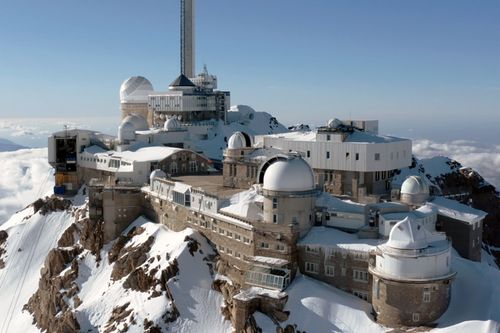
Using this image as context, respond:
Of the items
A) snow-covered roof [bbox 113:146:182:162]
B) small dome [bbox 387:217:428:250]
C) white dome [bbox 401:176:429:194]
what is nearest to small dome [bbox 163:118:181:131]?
snow-covered roof [bbox 113:146:182:162]

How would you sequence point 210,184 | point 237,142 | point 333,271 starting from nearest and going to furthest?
point 333,271
point 237,142
point 210,184

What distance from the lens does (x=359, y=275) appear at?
173 ft

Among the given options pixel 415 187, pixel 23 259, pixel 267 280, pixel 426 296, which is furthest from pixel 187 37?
pixel 426 296

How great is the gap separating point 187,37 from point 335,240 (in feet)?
327

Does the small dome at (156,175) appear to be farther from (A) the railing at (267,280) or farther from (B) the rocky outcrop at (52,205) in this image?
(A) the railing at (267,280)

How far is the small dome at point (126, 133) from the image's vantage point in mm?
98312

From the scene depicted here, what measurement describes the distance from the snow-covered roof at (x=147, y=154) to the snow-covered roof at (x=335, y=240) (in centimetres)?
3517

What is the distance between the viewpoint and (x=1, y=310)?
8056 cm

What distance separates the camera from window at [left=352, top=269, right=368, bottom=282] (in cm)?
5231

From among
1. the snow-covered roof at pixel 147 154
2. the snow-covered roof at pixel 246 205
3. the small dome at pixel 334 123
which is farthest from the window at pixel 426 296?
the snow-covered roof at pixel 147 154

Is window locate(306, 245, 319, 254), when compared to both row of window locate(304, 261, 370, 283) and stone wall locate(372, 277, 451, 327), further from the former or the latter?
stone wall locate(372, 277, 451, 327)

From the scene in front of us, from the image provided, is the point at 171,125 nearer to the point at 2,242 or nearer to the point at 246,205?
the point at 2,242

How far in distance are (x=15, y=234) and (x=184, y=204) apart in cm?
3671

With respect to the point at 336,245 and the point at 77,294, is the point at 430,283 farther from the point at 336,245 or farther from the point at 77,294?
the point at 77,294
